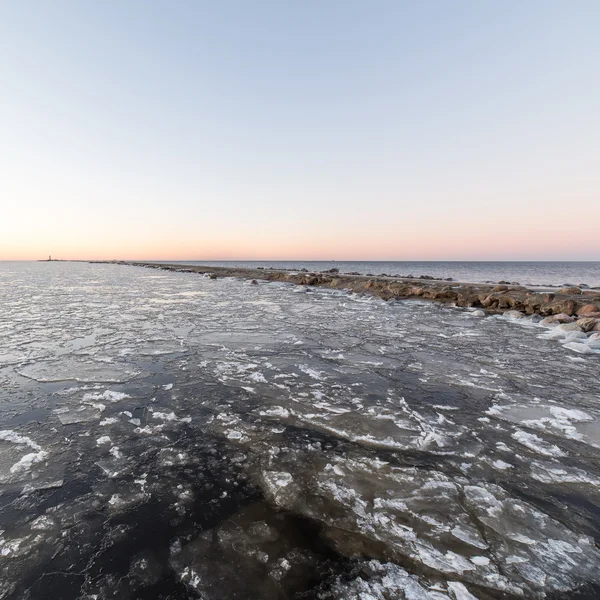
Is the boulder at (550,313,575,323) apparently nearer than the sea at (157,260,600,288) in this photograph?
Yes

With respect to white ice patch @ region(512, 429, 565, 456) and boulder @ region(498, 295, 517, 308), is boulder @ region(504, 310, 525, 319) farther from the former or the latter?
white ice patch @ region(512, 429, 565, 456)

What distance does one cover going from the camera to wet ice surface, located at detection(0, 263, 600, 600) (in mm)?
2207

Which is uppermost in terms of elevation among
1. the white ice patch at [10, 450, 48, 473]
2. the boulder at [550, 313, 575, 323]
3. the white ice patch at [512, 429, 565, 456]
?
the white ice patch at [10, 450, 48, 473]

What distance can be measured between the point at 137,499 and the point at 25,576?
0.83 metres

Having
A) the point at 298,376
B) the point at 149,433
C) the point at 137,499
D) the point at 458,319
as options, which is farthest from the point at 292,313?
the point at 137,499

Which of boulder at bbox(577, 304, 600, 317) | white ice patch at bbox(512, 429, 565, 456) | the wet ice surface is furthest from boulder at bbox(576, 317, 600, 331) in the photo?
white ice patch at bbox(512, 429, 565, 456)

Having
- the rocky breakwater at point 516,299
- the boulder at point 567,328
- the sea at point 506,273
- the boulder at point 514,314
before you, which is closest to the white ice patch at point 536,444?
the boulder at point 567,328

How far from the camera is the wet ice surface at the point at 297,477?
2.21 m

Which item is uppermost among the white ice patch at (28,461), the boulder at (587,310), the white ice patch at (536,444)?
the white ice patch at (28,461)

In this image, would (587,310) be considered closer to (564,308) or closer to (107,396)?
(564,308)

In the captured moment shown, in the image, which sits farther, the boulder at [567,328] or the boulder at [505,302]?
the boulder at [505,302]

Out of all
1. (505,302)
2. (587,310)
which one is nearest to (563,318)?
(587,310)

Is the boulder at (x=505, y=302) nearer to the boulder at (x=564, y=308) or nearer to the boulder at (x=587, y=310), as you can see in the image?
the boulder at (x=564, y=308)

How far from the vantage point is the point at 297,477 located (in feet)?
10.5
